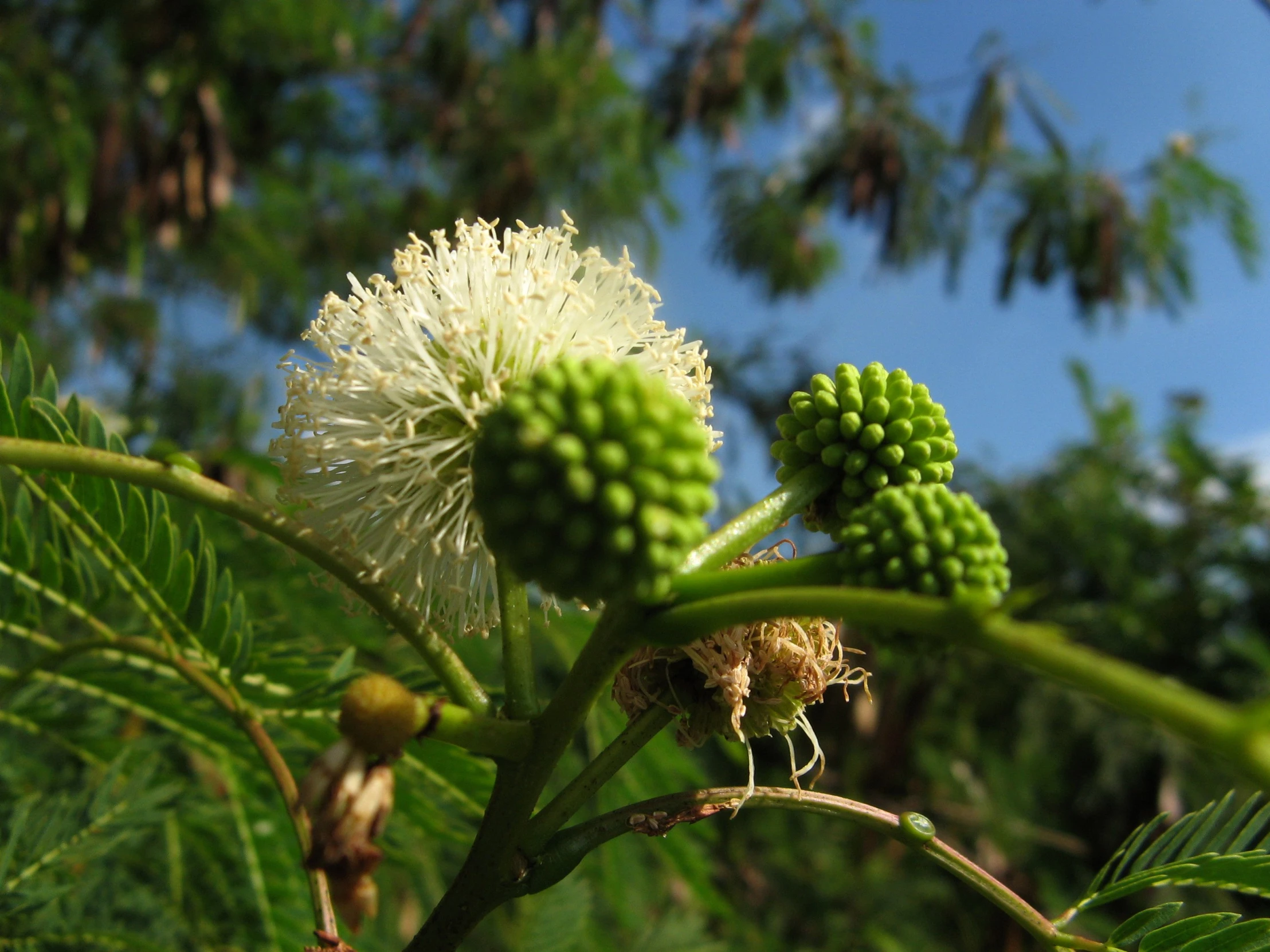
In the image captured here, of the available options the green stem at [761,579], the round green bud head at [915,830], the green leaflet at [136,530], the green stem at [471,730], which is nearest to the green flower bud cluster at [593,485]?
the green stem at [761,579]

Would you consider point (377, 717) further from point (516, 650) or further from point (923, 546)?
point (923, 546)

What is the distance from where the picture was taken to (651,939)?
222 centimetres

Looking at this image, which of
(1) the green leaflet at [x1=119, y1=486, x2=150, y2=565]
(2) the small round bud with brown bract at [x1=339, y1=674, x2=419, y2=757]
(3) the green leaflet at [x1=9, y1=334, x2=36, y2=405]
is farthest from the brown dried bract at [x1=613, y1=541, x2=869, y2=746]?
(3) the green leaflet at [x1=9, y1=334, x2=36, y2=405]

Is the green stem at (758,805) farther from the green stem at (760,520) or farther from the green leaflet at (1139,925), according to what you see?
the green stem at (760,520)

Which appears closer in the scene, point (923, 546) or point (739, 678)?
point (923, 546)

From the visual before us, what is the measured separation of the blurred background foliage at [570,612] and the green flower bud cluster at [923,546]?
74cm

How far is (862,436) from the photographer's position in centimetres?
108

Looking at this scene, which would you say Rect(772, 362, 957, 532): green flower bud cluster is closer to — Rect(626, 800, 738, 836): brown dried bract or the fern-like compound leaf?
Rect(626, 800, 738, 836): brown dried bract

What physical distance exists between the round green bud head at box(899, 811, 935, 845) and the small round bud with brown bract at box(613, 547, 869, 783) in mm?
130

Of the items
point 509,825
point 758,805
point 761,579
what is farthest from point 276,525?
point 758,805

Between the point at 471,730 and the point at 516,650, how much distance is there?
143 mm

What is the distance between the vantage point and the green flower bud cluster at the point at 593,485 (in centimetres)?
79

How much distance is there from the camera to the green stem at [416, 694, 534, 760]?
0.79 meters

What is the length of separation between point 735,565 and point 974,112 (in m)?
7.03
